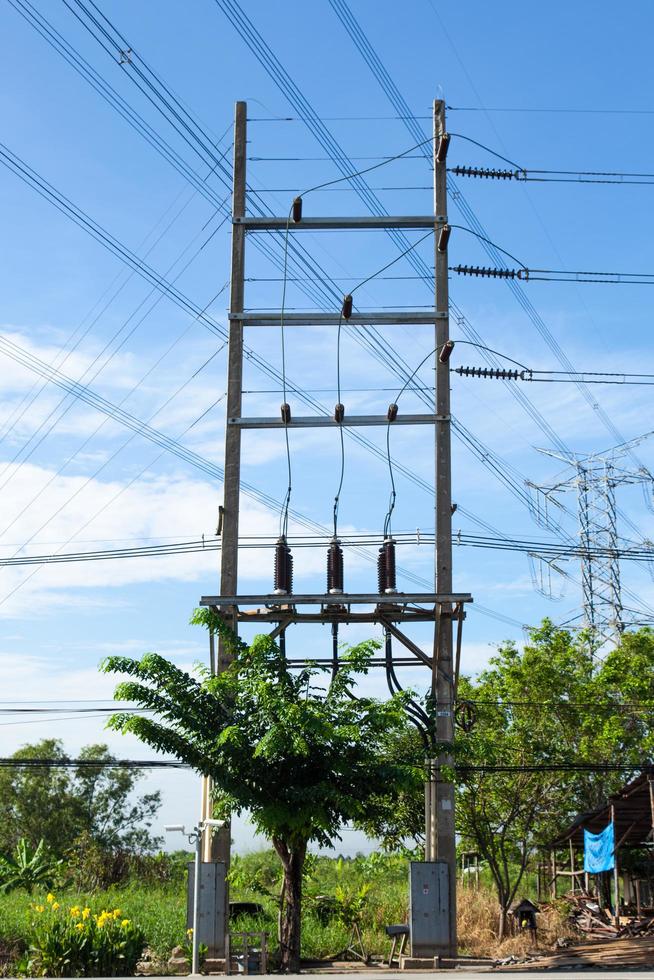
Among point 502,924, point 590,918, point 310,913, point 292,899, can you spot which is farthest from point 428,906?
point 590,918

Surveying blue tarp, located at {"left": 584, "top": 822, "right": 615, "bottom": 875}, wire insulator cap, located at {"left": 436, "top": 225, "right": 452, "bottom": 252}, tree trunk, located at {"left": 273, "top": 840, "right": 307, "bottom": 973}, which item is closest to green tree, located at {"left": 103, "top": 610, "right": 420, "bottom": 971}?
tree trunk, located at {"left": 273, "top": 840, "right": 307, "bottom": 973}

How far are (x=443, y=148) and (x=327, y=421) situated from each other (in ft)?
20.0

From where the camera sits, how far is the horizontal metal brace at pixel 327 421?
21.2m

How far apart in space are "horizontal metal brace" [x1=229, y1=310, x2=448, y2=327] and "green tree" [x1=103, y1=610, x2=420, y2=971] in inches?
244

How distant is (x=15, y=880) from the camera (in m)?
33.4

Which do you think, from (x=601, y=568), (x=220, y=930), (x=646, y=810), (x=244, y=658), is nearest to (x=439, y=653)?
(x=244, y=658)

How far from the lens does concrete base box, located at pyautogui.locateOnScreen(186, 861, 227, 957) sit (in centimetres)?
1864

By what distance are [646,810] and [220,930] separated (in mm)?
13857

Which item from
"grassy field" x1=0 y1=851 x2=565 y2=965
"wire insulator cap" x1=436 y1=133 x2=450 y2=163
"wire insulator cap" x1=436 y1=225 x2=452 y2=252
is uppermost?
"wire insulator cap" x1=436 y1=133 x2=450 y2=163

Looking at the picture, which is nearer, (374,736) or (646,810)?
(374,736)

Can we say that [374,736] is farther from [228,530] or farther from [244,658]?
[228,530]

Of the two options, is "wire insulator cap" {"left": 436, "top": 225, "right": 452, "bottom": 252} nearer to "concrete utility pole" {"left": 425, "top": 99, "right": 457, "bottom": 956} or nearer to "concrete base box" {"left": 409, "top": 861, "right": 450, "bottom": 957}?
"concrete utility pole" {"left": 425, "top": 99, "right": 457, "bottom": 956}

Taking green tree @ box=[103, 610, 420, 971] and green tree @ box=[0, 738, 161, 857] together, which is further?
green tree @ box=[0, 738, 161, 857]

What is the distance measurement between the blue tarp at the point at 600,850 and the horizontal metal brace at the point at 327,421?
12551mm
